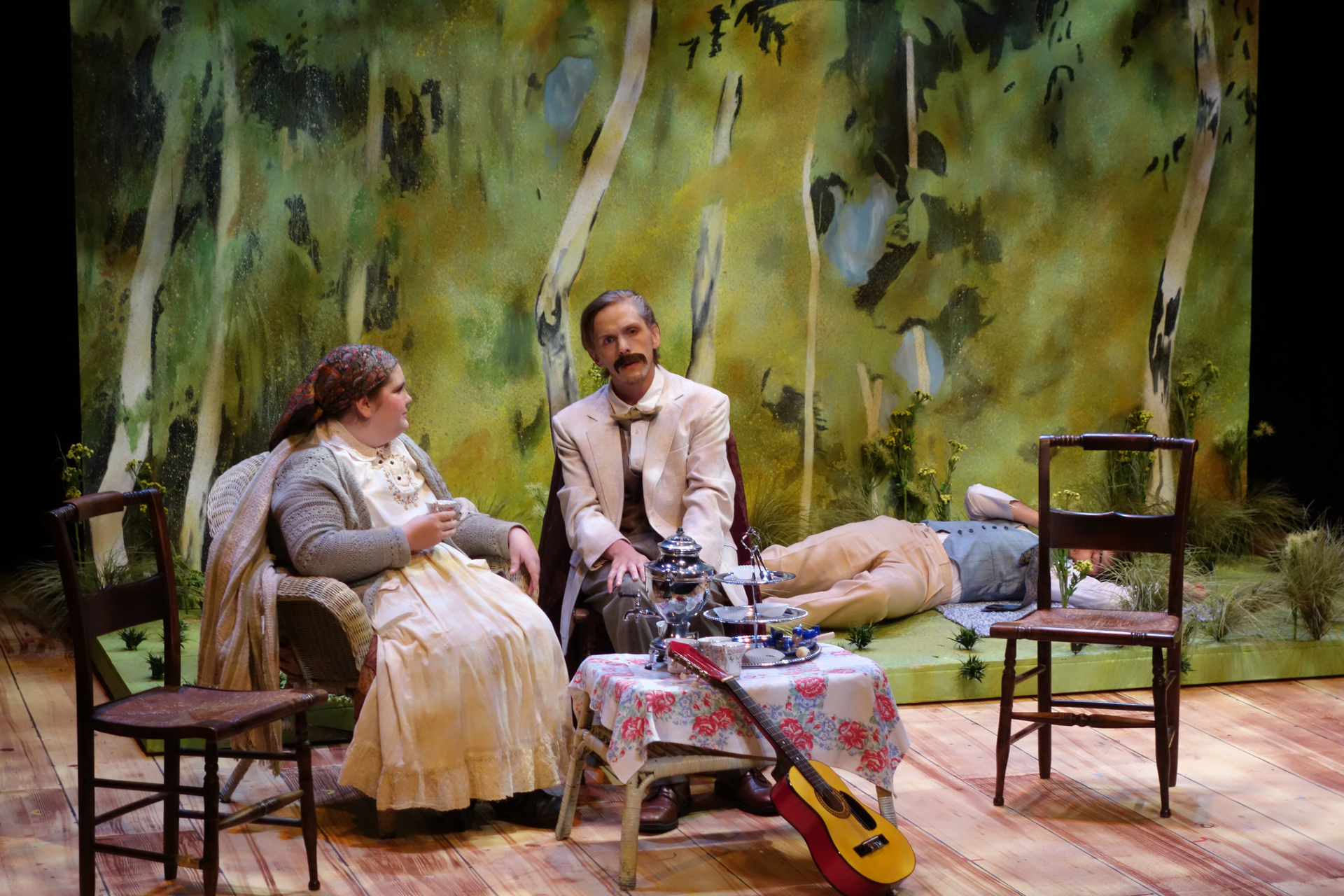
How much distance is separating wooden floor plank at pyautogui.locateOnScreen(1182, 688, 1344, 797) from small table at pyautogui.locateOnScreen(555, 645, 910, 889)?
166cm

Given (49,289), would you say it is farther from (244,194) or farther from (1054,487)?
(1054,487)

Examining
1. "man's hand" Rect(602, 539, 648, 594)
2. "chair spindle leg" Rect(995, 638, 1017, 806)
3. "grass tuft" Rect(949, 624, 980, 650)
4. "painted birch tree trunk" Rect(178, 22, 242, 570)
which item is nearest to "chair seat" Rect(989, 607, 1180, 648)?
"chair spindle leg" Rect(995, 638, 1017, 806)

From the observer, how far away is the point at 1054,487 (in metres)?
7.74

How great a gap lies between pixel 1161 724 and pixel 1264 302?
4.55 metres

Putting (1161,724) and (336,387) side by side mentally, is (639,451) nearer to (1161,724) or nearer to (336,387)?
(336,387)

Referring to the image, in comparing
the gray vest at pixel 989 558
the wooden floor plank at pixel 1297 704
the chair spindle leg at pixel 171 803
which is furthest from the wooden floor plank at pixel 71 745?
the wooden floor plank at pixel 1297 704

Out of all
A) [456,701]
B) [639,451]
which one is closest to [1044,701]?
[639,451]

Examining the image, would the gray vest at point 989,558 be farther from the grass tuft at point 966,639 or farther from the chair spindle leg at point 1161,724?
the chair spindle leg at point 1161,724

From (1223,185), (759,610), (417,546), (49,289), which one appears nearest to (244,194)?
(49,289)

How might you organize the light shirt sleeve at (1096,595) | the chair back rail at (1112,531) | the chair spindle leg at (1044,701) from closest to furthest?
the chair back rail at (1112,531)
the chair spindle leg at (1044,701)
the light shirt sleeve at (1096,595)

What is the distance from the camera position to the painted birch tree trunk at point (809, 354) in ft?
23.7

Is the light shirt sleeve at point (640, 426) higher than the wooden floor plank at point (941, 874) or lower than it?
higher

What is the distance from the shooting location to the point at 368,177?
6.63 metres

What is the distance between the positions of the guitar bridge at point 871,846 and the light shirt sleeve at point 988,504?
314 centimetres
